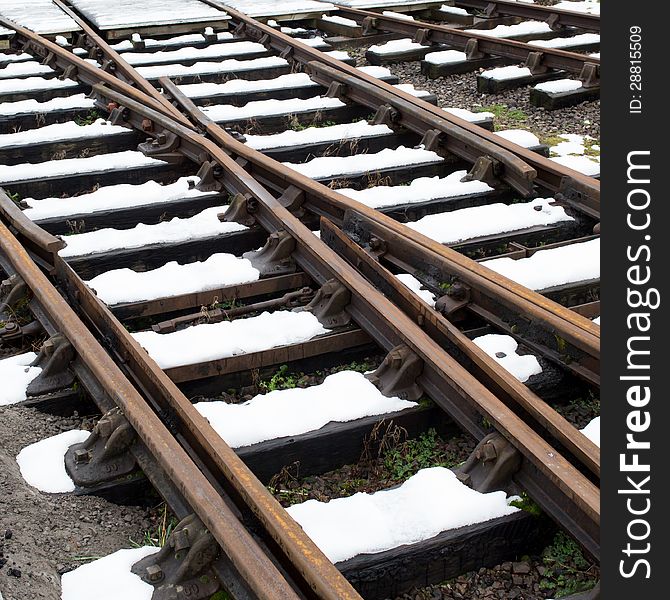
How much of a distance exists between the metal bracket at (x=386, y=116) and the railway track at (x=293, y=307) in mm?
26

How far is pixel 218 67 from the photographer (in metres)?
8.64

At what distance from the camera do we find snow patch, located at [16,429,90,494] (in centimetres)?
356

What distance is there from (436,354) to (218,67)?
17.7 feet

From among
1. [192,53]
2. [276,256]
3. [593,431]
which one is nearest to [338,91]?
[192,53]

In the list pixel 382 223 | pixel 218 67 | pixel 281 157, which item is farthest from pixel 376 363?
pixel 218 67

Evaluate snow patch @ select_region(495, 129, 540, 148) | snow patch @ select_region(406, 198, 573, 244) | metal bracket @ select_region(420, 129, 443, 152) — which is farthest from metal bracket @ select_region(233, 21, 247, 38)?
snow patch @ select_region(406, 198, 573, 244)

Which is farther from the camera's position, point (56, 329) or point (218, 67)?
point (218, 67)

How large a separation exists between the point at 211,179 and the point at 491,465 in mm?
3195

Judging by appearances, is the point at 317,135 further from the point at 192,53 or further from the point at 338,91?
the point at 192,53

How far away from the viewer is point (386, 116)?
7.15 m

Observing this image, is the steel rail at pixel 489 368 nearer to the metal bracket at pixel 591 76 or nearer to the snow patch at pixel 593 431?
the snow patch at pixel 593 431

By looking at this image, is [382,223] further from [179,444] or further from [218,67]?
[218,67]

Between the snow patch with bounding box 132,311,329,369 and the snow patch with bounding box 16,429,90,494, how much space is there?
54 cm

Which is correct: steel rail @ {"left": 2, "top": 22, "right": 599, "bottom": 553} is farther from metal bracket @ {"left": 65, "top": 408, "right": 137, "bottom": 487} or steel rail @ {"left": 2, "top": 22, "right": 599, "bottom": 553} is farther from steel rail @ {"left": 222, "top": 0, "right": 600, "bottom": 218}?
steel rail @ {"left": 222, "top": 0, "right": 600, "bottom": 218}
